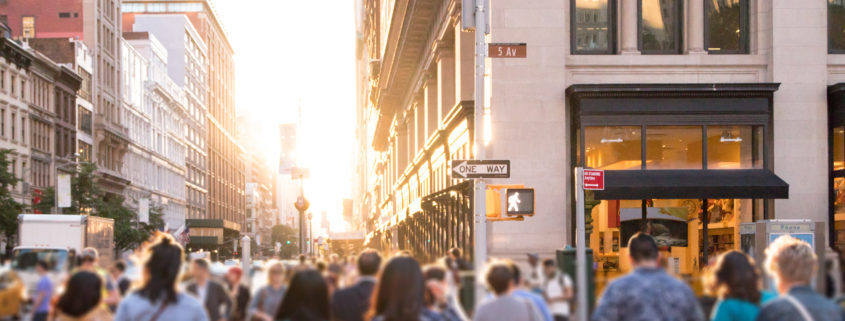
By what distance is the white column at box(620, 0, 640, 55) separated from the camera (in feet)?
94.4

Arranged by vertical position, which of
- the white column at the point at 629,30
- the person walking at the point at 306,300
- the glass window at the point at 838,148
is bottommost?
the person walking at the point at 306,300

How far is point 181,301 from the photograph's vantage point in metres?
9.02

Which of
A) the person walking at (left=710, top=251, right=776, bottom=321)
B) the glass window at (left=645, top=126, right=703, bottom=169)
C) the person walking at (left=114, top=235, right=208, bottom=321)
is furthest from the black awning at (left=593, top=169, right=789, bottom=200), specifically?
the person walking at (left=114, top=235, right=208, bottom=321)

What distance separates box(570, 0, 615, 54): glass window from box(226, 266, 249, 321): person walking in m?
19.4

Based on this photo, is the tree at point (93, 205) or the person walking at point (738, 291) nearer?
the person walking at point (738, 291)

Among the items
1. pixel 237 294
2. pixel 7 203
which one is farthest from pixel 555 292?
pixel 7 203

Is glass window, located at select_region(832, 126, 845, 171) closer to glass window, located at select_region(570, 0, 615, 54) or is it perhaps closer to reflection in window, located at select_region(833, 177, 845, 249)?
reflection in window, located at select_region(833, 177, 845, 249)

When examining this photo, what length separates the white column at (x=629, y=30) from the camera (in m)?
28.8

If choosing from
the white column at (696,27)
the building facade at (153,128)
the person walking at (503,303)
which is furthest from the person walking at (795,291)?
the building facade at (153,128)

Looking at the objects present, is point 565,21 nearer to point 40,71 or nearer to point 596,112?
point 596,112

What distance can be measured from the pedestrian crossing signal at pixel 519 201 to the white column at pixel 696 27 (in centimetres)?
1008

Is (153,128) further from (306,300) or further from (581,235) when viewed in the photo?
(306,300)

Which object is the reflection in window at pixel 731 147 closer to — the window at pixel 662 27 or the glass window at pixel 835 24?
the window at pixel 662 27

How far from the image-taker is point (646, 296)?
8688 mm
